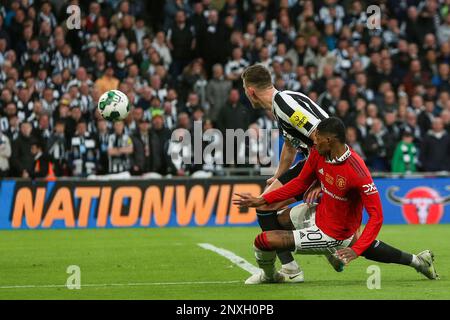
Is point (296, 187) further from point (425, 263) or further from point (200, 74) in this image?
point (200, 74)

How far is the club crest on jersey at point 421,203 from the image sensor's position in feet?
68.9

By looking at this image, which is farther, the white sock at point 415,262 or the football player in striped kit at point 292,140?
the white sock at point 415,262

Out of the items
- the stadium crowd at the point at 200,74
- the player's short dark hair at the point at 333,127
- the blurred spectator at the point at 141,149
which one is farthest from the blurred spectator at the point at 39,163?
the player's short dark hair at the point at 333,127

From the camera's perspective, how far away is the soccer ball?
1470 centimetres

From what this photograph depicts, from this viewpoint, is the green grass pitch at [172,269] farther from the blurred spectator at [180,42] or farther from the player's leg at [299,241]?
the blurred spectator at [180,42]

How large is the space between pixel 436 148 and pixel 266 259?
1237 centimetres

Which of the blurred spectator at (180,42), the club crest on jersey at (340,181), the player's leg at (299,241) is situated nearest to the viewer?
the club crest on jersey at (340,181)

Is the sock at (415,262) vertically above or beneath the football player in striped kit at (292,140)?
beneath

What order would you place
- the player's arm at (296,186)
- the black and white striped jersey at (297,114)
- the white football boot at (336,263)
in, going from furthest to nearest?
the black and white striped jersey at (297,114)
the player's arm at (296,186)
the white football boot at (336,263)

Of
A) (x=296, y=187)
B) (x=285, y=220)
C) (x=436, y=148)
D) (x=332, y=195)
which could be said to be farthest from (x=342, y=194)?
(x=436, y=148)

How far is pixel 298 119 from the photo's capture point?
10.4 meters

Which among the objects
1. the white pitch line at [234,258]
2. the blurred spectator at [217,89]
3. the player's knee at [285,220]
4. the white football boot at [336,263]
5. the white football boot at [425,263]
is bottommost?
the white pitch line at [234,258]
